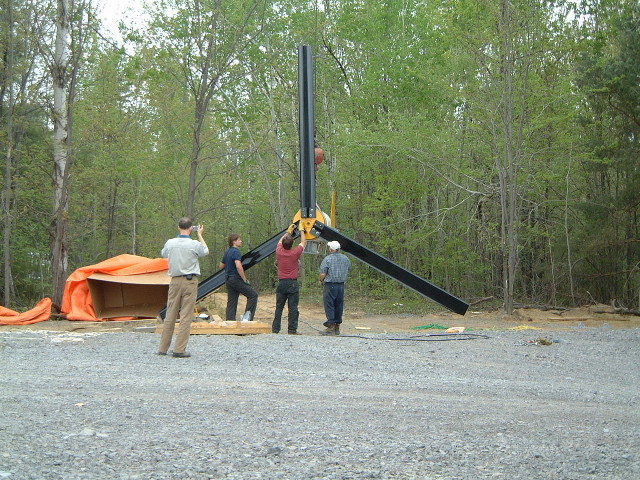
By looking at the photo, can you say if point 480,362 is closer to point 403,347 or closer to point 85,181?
point 403,347

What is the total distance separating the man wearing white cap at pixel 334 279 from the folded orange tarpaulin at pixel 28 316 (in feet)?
20.4

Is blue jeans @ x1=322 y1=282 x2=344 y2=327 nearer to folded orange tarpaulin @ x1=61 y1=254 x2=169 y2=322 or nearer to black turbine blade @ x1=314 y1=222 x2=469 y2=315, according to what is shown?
black turbine blade @ x1=314 y1=222 x2=469 y2=315

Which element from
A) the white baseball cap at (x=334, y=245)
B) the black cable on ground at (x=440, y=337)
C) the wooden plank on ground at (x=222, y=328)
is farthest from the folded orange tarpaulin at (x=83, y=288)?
the black cable on ground at (x=440, y=337)

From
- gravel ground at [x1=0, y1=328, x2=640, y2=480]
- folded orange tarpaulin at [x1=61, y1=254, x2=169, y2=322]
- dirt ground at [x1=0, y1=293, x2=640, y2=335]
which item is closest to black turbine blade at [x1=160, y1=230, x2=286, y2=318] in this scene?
dirt ground at [x1=0, y1=293, x2=640, y2=335]

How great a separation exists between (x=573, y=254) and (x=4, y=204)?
54.7 ft

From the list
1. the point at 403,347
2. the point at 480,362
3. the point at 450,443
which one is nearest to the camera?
the point at 450,443

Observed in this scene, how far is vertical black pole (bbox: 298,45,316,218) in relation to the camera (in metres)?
14.2

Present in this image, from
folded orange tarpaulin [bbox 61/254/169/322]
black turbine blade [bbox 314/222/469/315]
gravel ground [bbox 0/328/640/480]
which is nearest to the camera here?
gravel ground [bbox 0/328/640/480]

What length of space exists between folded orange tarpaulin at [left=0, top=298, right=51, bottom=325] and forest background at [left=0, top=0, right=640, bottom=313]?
5.44ft

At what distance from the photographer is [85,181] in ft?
76.1

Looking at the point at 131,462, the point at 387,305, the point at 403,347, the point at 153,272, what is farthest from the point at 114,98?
the point at 131,462

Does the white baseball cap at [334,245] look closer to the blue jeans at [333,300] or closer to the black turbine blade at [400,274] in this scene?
the black turbine blade at [400,274]

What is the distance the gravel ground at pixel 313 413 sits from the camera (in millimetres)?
4719

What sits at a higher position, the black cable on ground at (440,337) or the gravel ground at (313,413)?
the black cable on ground at (440,337)
